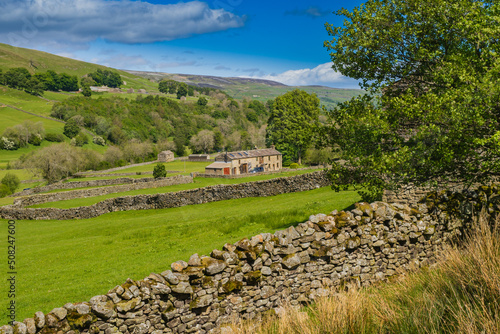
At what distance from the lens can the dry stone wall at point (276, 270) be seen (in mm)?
6930

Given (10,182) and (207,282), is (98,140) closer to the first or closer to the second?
(10,182)

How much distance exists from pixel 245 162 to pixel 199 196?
41.6m

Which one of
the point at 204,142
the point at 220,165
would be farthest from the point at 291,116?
the point at 204,142

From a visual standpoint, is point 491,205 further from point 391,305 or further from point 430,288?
point 391,305

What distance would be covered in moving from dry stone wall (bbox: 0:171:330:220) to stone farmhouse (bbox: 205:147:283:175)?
1202 inches

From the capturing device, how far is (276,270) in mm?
8625

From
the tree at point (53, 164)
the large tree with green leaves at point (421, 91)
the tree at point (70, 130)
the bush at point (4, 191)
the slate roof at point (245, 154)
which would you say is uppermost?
the large tree with green leaves at point (421, 91)

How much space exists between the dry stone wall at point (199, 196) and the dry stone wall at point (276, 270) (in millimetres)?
18802

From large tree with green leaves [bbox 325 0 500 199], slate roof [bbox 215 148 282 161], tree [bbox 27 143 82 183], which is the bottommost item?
tree [bbox 27 143 82 183]

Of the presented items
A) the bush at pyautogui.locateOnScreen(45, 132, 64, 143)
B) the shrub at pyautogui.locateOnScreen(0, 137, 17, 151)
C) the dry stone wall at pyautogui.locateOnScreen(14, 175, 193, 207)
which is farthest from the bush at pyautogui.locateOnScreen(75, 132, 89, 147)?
the dry stone wall at pyautogui.locateOnScreen(14, 175, 193, 207)

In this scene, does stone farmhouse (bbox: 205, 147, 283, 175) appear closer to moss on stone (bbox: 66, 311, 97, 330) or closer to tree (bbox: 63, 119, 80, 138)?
moss on stone (bbox: 66, 311, 97, 330)

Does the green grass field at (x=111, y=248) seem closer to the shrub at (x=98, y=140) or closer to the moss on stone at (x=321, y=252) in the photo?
the moss on stone at (x=321, y=252)

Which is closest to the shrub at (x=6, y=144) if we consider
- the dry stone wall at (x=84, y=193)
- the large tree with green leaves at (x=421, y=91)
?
the dry stone wall at (x=84, y=193)

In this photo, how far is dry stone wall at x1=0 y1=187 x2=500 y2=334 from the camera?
6930 mm
